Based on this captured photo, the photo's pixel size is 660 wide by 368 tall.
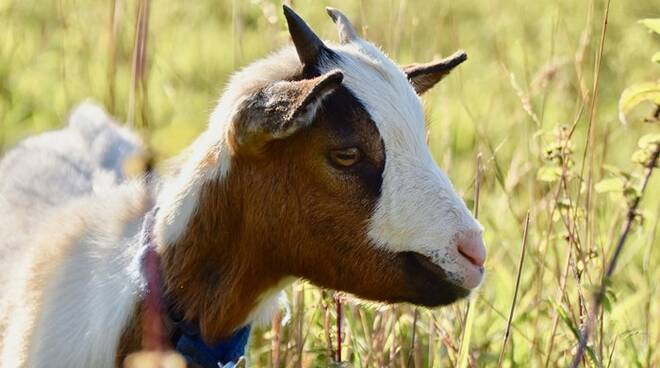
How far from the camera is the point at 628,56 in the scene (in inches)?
301

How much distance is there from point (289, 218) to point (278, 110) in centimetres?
32

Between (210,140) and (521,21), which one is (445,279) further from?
(521,21)

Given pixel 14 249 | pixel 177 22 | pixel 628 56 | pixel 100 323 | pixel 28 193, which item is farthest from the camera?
pixel 177 22

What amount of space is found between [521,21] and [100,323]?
530 centimetres

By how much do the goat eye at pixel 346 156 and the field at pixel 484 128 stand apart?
1.23ft

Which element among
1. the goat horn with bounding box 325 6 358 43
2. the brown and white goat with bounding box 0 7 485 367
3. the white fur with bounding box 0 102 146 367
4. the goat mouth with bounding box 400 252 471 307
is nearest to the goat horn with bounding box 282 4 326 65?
the brown and white goat with bounding box 0 7 485 367

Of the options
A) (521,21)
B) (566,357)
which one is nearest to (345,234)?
(566,357)

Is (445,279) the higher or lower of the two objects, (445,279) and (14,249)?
the lower

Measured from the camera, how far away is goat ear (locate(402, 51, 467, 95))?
3.69 metres

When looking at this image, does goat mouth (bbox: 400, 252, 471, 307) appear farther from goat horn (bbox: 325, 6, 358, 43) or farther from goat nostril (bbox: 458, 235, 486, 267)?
goat horn (bbox: 325, 6, 358, 43)

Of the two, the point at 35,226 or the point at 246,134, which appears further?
the point at 35,226

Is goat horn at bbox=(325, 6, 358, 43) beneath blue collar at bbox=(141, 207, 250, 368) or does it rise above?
above

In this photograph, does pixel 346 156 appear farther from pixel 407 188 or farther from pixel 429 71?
pixel 429 71

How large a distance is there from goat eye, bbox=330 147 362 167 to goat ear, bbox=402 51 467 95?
0.47 m
